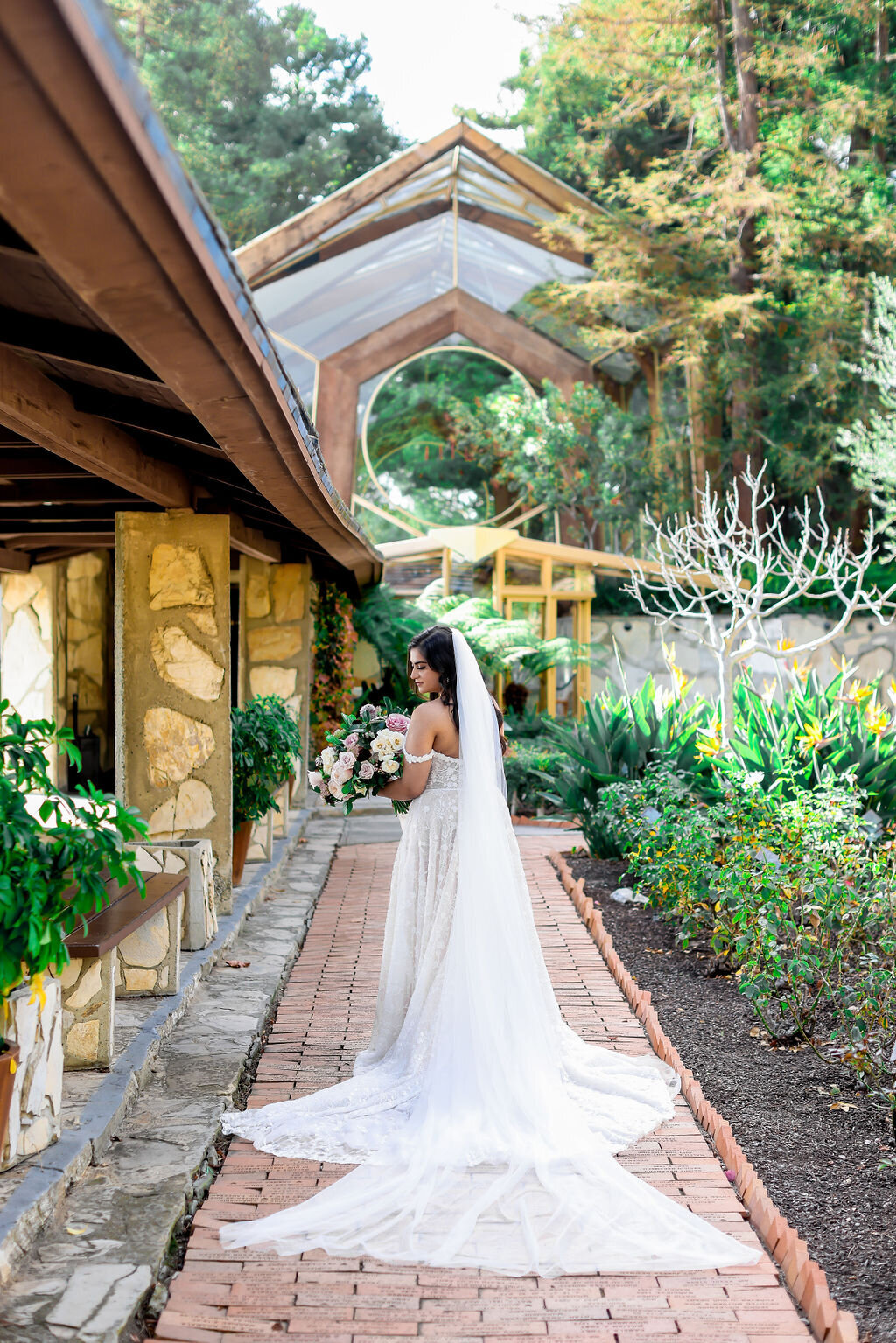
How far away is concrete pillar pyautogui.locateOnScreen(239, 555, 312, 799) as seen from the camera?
9.60m

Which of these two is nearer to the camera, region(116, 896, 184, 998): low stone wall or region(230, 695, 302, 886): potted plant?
region(116, 896, 184, 998): low stone wall

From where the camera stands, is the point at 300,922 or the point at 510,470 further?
the point at 510,470

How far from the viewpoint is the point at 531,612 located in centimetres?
1549

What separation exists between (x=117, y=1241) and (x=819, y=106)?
1798 cm

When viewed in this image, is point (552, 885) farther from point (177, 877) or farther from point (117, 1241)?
point (117, 1241)

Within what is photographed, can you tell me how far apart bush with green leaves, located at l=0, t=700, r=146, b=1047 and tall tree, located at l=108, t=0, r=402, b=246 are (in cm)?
2054

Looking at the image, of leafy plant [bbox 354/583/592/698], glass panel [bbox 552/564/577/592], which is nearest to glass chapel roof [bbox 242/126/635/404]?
glass panel [bbox 552/564/577/592]

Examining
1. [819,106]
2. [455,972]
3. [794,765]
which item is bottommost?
[455,972]

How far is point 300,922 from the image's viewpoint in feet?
20.9

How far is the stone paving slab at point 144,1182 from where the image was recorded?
245 centimetres

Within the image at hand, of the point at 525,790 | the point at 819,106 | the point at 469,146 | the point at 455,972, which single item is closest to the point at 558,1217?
the point at 455,972

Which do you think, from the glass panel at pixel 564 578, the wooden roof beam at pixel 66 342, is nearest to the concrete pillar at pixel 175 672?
the wooden roof beam at pixel 66 342

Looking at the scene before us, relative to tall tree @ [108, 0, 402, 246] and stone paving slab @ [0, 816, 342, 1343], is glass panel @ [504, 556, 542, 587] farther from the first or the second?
tall tree @ [108, 0, 402, 246]

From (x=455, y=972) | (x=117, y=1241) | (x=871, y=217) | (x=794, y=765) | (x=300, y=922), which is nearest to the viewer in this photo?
(x=117, y=1241)
